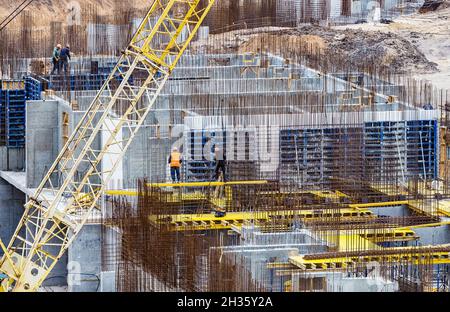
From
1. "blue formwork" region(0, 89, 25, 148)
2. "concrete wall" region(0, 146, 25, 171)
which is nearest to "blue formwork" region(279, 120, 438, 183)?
"concrete wall" region(0, 146, 25, 171)

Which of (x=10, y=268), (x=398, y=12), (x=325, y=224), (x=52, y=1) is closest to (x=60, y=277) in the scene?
(x=10, y=268)

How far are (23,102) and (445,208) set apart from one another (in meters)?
11.4

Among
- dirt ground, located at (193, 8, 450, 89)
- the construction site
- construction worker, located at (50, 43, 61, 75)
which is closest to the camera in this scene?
the construction site

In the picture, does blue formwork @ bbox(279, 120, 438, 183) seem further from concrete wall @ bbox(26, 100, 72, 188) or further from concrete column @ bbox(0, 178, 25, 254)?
concrete column @ bbox(0, 178, 25, 254)

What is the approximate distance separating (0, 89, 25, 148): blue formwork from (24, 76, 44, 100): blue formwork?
0.23 metres

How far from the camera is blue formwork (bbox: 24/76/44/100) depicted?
33375 mm

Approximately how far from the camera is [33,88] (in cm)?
3378

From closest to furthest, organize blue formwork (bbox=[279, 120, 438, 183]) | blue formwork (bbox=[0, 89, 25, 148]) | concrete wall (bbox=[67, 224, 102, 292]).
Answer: concrete wall (bbox=[67, 224, 102, 292])
blue formwork (bbox=[279, 120, 438, 183])
blue formwork (bbox=[0, 89, 25, 148])

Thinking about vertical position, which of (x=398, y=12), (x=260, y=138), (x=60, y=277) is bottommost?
(x=60, y=277)

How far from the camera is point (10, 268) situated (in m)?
26.8

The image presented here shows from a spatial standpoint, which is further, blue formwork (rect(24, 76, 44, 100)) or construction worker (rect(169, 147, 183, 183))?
blue formwork (rect(24, 76, 44, 100))

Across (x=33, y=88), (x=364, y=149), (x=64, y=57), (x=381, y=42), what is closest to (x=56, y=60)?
(x=64, y=57)

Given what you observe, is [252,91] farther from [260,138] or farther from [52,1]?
[52,1]

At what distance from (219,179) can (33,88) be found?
A: 24.2 feet
